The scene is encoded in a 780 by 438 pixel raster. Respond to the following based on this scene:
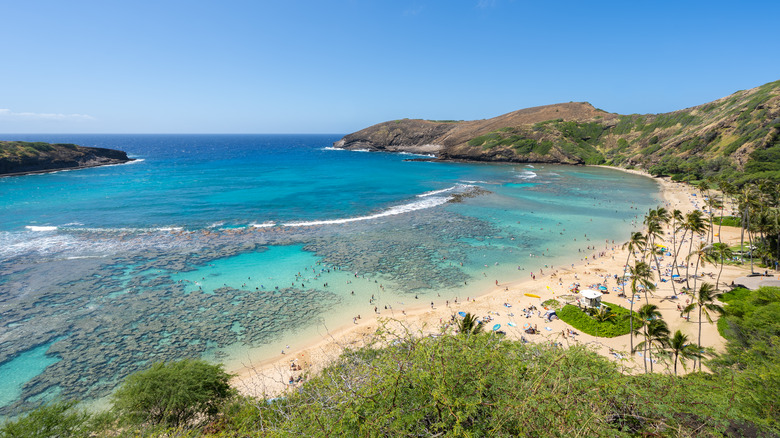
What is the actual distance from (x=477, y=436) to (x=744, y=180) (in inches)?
3751

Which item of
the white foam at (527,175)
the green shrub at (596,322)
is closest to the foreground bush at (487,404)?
the green shrub at (596,322)

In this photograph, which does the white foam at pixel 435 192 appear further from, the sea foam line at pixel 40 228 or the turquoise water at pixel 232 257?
the sea foam line at pixel 40 228

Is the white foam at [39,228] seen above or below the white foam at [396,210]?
below

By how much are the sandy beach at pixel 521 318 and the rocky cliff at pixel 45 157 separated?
500 feet

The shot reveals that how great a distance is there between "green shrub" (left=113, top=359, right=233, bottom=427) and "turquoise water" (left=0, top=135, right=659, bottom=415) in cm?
809

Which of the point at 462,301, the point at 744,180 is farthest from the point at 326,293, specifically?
the point at 744,180

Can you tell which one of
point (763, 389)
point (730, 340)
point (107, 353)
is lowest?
point (107, 353)

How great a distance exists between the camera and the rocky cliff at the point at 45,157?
11569cm

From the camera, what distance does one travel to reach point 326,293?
36500 mm

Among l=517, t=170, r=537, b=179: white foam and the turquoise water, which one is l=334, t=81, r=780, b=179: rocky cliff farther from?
l=517, t=170, r=537, b=179: white foam

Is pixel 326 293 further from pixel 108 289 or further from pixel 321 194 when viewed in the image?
pixel 321 194

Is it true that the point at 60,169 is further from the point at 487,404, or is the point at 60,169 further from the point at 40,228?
the point at 487,404

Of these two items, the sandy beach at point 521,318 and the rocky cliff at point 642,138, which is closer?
the sandy beach at point 521,318

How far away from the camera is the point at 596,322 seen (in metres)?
29.4
